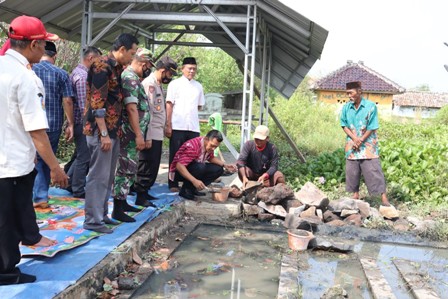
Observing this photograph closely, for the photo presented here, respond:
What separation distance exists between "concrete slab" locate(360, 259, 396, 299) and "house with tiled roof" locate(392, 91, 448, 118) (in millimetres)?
42816

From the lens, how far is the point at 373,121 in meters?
6.52

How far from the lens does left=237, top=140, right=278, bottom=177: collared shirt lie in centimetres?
647

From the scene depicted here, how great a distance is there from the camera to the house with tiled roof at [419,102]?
1746 inches

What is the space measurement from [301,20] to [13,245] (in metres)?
5.91

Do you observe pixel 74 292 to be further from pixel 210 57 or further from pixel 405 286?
pixel 210 57

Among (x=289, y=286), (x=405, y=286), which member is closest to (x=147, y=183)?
(x=289, y=286)

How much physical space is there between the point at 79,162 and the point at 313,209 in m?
3.22

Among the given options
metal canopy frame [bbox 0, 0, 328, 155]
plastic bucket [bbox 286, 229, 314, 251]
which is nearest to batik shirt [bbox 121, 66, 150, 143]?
plastic bucket [bbox 286, 229, 314, 251]

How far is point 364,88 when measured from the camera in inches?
1241

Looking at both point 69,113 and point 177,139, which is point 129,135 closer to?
point 69,113

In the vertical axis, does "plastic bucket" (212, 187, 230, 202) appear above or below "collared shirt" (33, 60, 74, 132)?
below

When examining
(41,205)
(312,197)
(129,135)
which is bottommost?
(312,197)

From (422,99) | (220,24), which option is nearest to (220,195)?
(220,24)

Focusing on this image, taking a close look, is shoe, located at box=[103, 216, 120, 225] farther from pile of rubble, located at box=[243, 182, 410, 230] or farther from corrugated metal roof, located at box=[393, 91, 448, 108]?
corrugated metal roof, located at box=[393, 91, 448, 108]
